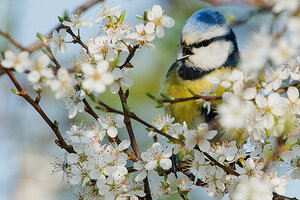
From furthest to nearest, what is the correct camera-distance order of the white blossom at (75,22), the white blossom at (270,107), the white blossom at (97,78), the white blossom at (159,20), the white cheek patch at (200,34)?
the white cheek patch at (200,34) → the white blossom at (75,22) → the white blossom at (159,20) → the white blossom at (270,107) → the white blossom at (97,78)

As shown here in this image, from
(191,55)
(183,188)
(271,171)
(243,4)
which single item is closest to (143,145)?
(191,55)

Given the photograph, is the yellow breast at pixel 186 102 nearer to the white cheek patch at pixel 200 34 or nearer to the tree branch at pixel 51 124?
the white cheek patch at pixel 200 34

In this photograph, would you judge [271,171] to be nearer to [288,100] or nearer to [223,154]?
[223,154]

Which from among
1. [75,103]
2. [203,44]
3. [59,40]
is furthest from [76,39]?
[203,44]

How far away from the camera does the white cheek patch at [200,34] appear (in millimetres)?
2027

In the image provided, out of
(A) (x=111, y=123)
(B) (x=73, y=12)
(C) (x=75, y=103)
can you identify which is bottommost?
(A) (x=111, y=123)

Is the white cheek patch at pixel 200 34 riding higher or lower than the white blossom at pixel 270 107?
higher

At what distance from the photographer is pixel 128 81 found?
138 cm

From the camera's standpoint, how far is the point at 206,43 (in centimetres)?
212

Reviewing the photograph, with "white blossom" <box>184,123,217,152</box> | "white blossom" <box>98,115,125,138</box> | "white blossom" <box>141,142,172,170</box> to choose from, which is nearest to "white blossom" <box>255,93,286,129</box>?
"white blossom" <box>184,123,217,152</box>

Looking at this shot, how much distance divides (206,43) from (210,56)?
0.23ft

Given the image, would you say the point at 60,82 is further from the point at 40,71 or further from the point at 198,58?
the point at 198,58

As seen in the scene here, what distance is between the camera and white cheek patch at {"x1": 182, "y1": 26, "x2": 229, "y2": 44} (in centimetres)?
203

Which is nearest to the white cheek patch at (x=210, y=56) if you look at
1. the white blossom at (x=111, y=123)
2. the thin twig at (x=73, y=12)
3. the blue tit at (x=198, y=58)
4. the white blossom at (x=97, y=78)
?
the blue tit at (x=198, y=58)
